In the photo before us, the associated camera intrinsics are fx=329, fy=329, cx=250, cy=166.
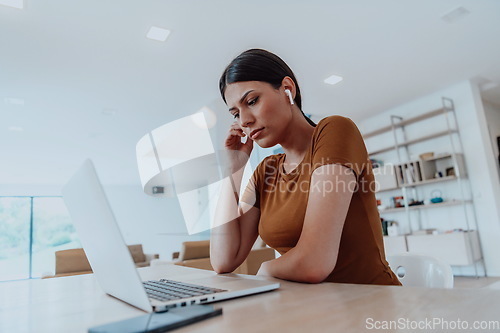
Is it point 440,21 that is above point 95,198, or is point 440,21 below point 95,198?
above

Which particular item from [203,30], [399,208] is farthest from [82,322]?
[399,208]

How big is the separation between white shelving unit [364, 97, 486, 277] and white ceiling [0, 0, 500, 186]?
1.75 feet

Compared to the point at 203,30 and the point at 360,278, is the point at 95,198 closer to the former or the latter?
the point at 360,278

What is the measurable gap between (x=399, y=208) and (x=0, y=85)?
18.2 feet

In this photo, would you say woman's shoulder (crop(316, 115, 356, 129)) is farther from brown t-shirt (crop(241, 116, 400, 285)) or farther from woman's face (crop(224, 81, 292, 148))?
woman's face (crop(224, 81, 292, 148))

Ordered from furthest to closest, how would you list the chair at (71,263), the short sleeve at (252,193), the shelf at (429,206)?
the shelf at (429,206)
the chair at (71,263)
the short sleeve at (252,193)

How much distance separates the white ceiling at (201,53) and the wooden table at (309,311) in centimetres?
256

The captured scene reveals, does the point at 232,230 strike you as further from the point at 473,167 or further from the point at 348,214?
the point at 473,167

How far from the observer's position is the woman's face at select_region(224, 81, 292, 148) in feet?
3.07

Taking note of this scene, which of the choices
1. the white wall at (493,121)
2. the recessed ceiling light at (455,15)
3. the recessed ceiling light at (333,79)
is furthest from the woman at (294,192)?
the white wall at (493,121)

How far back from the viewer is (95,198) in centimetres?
47

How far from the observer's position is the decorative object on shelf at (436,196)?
4684mm

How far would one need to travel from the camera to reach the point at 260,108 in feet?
3.09

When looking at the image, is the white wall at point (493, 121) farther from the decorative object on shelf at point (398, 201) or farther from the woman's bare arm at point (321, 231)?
the woman's bare arm at point (321, 231)
